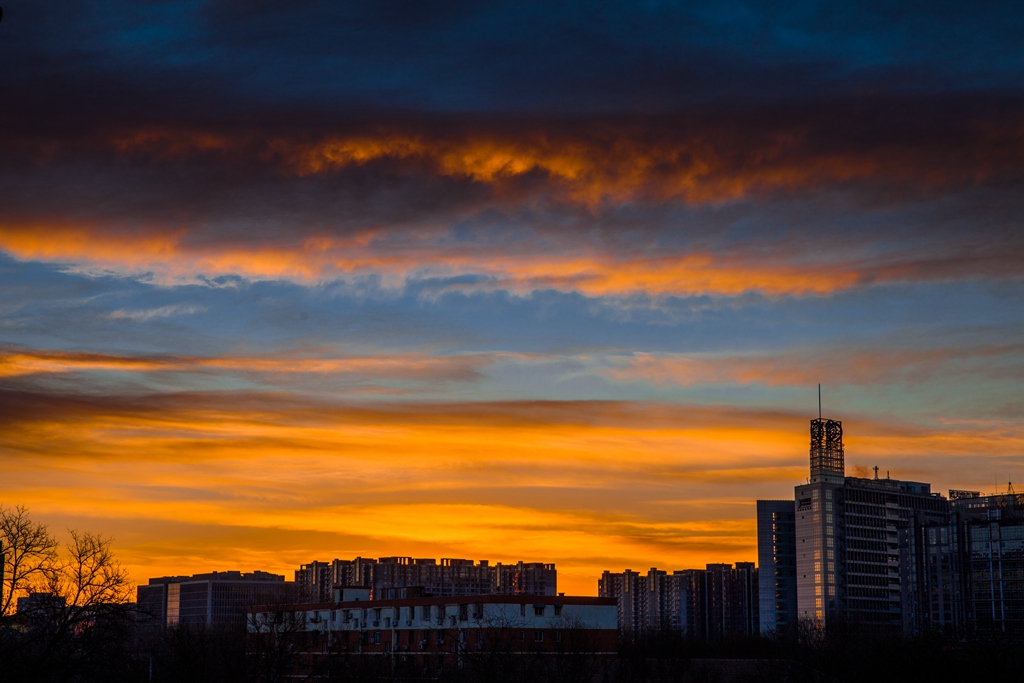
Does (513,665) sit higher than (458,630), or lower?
lower

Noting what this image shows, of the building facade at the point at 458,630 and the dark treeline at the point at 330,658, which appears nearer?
the dark treeline at the point at 330,658

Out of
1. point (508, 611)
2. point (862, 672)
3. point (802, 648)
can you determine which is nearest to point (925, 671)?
point (862, 672)

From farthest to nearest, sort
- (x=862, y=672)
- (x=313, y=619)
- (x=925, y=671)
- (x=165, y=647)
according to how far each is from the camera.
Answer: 1. (x=165, y=647)
2. (x=313, y=619)
3. (x=862, y=672)
4. (x=925, y=671)

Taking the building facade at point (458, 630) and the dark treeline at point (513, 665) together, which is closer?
the dark treeline at point (513, 665)

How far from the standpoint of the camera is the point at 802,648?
141000mm

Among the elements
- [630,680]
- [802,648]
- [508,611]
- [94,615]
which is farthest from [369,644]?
[94,615]

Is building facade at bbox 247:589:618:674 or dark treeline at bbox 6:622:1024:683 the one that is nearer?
dark treeline at bbox 6:622:1024:683

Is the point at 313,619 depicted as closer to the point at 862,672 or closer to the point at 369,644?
the point at 369,644

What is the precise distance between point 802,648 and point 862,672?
1423 inches

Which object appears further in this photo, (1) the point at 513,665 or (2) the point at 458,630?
(2) the point at 458,630

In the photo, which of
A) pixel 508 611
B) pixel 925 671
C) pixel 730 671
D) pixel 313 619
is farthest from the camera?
pixel 313 619

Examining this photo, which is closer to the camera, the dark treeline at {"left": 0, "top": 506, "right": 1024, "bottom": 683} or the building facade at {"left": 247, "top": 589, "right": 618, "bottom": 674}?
the dark treeline at {"left": 0, "top": 506, "right": 1024, "bottom": 683}

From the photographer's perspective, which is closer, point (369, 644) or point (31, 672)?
point (31, 672)

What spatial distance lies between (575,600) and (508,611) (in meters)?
6.84
